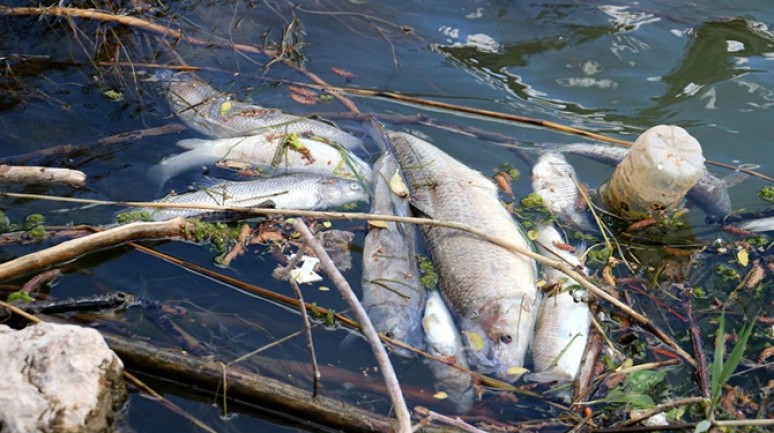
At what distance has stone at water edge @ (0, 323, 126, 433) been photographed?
290 cm

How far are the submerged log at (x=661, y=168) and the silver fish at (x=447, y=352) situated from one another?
1448 millimetres


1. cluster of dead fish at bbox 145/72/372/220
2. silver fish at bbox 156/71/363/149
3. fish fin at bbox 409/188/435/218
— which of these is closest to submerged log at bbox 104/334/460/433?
cluster of dead fish at bbox 145/72/372/220

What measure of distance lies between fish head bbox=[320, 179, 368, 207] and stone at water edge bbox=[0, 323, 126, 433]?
6.36 ft

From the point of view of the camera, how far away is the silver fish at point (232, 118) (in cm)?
543

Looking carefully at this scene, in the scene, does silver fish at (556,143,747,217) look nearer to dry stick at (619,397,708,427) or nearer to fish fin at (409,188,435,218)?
fish fin at (409,188,435,218)

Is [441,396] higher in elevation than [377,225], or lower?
lower

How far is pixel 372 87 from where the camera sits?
6238mm

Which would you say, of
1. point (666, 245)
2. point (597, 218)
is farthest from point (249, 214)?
point (666, 245)

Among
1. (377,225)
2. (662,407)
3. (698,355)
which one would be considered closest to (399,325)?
(377,225)

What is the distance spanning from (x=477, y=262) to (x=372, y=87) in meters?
2.50

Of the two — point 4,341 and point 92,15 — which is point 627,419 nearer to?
point 4,341

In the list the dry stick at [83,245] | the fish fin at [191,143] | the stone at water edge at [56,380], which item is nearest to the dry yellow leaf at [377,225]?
the dry stick at [83,245]

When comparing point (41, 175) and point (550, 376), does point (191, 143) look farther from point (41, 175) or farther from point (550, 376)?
point (550, 376)

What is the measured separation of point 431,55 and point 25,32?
3401 mm
